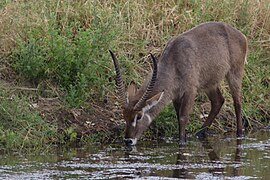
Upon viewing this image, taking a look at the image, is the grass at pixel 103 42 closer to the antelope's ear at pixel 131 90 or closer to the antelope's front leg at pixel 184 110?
the antelope's front leg at pixel 184 110

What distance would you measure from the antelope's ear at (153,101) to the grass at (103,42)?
568 millimetres

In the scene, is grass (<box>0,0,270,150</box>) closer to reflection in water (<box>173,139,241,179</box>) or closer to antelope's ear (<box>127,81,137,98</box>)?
antelope's ear (<box>127,81,137,98</box>)

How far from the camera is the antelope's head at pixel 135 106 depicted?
31.3 ft

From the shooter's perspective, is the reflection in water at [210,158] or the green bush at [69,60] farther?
the green bush at [69,60]

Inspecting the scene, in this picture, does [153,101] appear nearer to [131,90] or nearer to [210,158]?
[131,90]

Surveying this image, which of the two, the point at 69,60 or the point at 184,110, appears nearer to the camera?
the point at 184,110

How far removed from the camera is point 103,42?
10.5 meters

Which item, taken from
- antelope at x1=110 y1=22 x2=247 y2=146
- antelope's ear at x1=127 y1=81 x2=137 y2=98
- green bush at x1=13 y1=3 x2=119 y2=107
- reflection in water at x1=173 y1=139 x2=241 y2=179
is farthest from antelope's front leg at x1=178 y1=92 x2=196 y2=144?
green bush at x1=13 y1=3 x2=119 y2=107

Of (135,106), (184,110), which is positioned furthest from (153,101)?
(184,110)

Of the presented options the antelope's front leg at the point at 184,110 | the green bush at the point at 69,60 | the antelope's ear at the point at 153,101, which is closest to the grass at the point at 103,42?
the green bush at the point at 69,60

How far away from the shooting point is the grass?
1022cm

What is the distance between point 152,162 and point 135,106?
40.7 inches

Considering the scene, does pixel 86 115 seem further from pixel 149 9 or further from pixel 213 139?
pixel 149 9

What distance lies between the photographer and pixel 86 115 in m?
10.2
